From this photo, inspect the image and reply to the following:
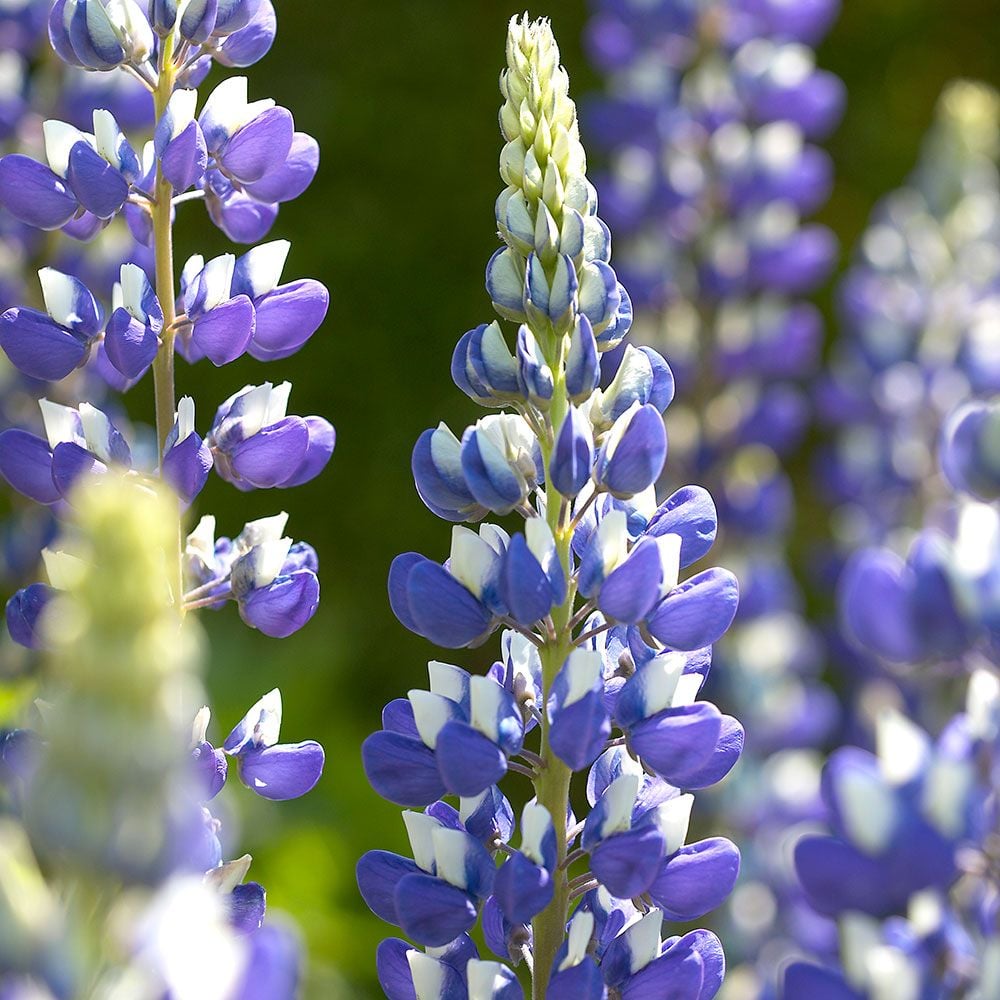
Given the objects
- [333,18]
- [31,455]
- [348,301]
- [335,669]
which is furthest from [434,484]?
[333,18]

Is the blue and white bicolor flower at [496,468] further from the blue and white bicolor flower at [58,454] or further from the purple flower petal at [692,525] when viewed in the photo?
the blue and white bicolor flower at [58,454]

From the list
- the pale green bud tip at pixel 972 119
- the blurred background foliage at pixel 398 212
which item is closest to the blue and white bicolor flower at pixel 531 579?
the pale green bud tip at pixel 972 119

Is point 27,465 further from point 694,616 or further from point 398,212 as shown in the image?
point 398,212

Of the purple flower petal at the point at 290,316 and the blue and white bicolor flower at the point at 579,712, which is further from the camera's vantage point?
the purple flower petal at the point at 290,316

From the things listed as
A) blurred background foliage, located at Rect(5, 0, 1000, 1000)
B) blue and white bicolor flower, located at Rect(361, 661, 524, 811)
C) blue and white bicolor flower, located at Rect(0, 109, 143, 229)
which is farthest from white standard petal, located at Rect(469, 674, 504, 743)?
blurred background foliage, located at Rect(5, 0, 1000, 1000)

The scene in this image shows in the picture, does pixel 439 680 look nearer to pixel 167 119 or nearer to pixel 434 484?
pixel 434 484

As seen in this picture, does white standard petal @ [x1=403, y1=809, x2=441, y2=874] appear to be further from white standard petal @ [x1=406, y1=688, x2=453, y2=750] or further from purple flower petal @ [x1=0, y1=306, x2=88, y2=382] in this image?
purple flower petal @ [x1=0, y1=306, x2=88, y2=382]

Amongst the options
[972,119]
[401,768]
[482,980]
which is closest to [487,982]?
[482,980]
